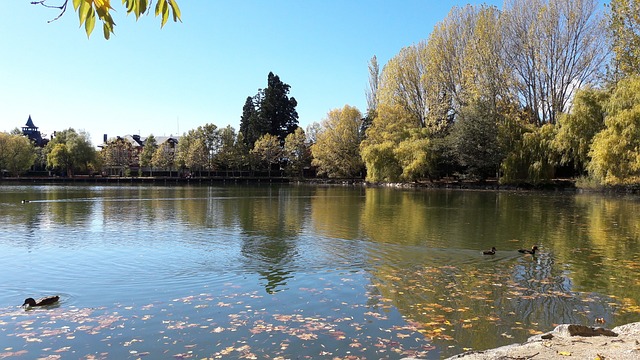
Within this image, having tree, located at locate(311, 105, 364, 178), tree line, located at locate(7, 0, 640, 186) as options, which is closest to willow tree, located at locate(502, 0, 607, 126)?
tree line, located at locate(7, 0, 640, 186)

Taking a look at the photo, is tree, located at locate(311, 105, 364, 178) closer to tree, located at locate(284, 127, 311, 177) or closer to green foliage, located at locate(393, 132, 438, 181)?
tree, located at locate(284, 127, 311, 177)

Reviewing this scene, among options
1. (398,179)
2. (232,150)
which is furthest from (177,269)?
(232,150)

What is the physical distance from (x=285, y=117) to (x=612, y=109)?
202 ft

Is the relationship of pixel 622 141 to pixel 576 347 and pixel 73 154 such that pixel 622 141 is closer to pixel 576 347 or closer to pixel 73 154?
pixel 576 347

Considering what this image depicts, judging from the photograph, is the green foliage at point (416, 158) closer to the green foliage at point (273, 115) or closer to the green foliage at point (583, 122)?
the green foliage at point (583, 122)

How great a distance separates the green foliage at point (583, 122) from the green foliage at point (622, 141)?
5.63 m

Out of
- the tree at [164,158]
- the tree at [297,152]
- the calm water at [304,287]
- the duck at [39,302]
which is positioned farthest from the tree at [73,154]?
the duck at [39,302]

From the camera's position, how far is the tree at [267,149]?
81250mm

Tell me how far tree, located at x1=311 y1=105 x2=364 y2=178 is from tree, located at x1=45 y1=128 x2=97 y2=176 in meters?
41.6

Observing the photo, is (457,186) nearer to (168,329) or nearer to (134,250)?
(134,250)

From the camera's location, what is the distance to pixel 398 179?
5784 cm

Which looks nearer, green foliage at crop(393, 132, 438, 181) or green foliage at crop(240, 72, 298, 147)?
green foliage at crop(393, 132, 438, 181)

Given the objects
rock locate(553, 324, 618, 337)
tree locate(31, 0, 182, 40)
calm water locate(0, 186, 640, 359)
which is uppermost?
tree locate(31, 0, 182, 40)

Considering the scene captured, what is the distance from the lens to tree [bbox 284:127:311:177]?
80625mm
